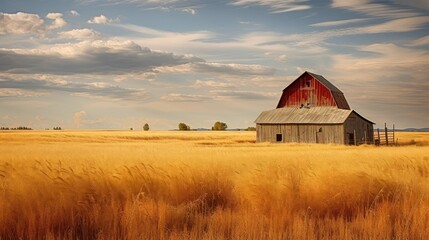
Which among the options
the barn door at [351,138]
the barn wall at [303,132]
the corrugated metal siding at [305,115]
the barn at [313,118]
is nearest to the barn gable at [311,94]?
the barn at [313,118]

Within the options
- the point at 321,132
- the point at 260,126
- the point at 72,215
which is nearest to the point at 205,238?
the point at 72,215

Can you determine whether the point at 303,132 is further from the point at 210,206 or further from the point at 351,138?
the point at 210,206

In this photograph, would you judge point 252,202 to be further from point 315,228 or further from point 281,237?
point 281,237

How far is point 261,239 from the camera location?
5605mm

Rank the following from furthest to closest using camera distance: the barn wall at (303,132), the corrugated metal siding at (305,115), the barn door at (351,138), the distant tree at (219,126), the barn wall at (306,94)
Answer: the distant tree at (219,126)
the barn wall at (306,94)
the barn door at (351,138)
the corrugated metal siding at (305,115)
the barn wall at (303,132)

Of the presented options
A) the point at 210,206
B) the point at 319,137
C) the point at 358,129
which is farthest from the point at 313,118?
the point at 210,206

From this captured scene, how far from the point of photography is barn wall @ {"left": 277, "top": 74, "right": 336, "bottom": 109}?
50209mm

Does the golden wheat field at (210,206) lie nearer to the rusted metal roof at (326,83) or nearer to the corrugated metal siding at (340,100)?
the corrugated metal siding at (340,100)

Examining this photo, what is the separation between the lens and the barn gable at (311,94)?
50.1m

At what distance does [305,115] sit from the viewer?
48.4 metres

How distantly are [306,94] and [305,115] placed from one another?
3.97m

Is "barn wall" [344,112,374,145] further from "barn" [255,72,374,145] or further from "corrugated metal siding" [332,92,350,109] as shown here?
"corrugated metal siding" [332,92,350,109]

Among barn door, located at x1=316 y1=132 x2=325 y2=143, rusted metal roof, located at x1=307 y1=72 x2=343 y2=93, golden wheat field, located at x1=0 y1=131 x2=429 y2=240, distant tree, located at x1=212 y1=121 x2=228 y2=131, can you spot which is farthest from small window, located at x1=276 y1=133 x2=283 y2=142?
distant tree, located at x1=212 y1=121 x2=228 y2=131

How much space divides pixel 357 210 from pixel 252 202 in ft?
6.16
